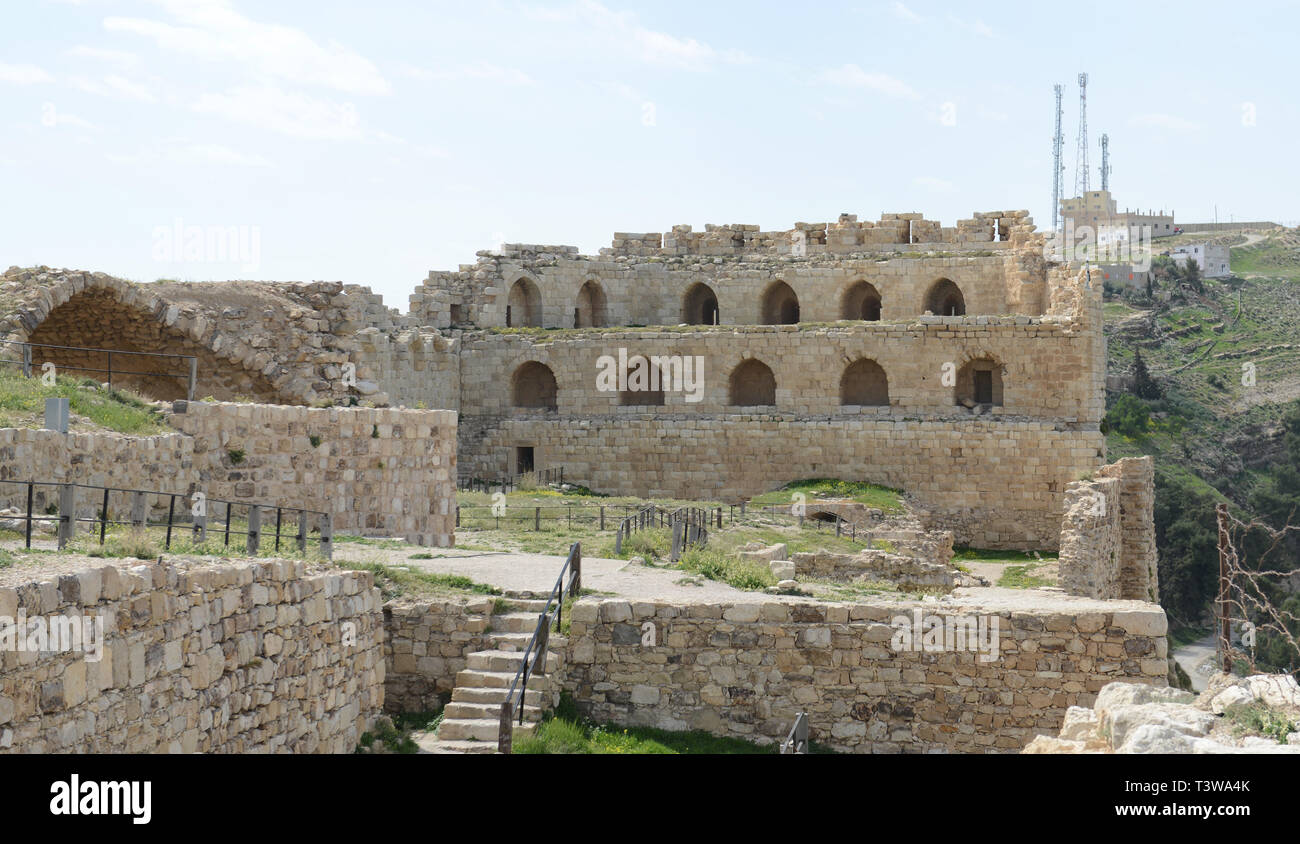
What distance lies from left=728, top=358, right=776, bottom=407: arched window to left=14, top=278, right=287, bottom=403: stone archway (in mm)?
16300

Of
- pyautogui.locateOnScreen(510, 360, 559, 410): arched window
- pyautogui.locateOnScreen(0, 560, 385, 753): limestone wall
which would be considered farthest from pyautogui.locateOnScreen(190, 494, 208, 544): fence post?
pyautogui.locateOnScreen(510, 360, 559, 410): arched window

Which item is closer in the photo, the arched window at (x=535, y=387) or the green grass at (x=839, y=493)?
the green grass at (x=839, y=493)

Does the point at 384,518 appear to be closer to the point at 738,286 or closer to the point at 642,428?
the point at 642,428

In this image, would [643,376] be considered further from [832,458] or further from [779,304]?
[779,304]

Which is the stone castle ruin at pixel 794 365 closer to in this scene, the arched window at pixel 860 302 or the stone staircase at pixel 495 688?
the arched window at pixel 860 302

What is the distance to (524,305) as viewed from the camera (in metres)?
36.2

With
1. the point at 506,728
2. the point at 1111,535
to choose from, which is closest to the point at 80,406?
the point at 506,728

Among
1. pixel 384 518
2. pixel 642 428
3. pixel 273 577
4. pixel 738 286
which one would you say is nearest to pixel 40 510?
pixel 273 577

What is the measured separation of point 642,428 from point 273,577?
21.6m

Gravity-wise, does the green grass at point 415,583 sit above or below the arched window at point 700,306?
below

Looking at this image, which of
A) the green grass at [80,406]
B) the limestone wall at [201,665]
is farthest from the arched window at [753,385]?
the limestone wall at [201,665]

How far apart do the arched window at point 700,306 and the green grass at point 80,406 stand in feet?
76.6

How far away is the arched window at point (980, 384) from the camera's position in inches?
1187
